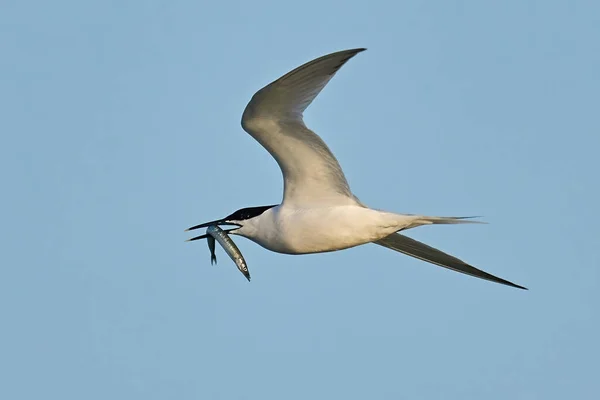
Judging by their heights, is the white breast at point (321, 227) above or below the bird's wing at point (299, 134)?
below

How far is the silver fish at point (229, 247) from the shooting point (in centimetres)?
1421

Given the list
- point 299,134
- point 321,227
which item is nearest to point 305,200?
point 321,227

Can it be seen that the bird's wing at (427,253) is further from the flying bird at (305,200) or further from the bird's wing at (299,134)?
the bird's wing at (299,134)

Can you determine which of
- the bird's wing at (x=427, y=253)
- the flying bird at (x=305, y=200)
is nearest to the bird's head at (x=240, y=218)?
the flying bird at (x=305, y=200)

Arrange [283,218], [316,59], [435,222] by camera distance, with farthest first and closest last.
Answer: [283,218] < [435,222] < [316,59]

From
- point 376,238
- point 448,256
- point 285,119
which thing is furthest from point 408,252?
point 285,119

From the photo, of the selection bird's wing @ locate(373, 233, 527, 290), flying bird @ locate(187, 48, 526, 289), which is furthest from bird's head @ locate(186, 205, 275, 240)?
bird's wing @ locate(373, 233, 527, 290)

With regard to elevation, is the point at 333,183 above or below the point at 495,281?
above

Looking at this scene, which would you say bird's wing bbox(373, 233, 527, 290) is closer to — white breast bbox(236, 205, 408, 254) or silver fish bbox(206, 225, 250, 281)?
white breast bbox(236, 205, 408, 254)

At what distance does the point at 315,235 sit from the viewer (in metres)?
13.8

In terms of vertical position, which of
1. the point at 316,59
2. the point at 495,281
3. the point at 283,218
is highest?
the point at 316,59

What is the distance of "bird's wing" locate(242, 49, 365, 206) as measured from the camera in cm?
1247

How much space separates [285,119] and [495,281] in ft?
9.95

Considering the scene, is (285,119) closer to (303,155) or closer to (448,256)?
(303,155)
